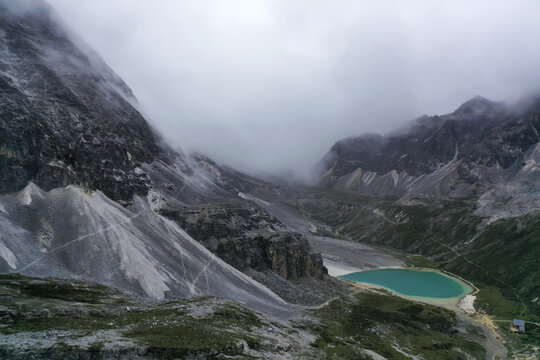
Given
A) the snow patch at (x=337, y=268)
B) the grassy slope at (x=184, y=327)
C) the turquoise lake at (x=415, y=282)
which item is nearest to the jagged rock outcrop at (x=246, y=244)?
the grassy slope at (x=184, y=327)

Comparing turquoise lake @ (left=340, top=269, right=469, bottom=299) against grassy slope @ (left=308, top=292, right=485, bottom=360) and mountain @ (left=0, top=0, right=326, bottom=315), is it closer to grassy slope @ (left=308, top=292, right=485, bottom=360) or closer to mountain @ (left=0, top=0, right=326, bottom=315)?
grassy slope @ (left=308, top=292, right=485, bottom=360)

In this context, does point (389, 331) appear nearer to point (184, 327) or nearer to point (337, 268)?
point (184, 327)

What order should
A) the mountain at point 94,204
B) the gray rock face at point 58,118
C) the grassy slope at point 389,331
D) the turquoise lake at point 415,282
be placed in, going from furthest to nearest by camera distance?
the turquoise lake at point 415,282 < the gray rock face at point 58,118 < the mountain at point 94,204 < the grassy slope at point 389,331

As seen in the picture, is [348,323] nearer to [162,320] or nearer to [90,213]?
[162,320]

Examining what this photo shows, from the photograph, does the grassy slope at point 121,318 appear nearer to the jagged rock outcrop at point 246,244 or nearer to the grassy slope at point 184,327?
the grassy slope at point 184,327

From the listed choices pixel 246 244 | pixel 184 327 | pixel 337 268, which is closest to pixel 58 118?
pixel 246 244

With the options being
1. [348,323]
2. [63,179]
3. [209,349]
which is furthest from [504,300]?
[63,179]

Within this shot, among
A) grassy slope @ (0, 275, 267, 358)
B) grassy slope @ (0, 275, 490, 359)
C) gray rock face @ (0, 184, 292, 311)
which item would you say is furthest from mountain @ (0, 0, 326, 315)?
grassy slope @ (0, 275, 267, 358)

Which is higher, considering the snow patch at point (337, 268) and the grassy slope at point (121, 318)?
the snow patch at point (337, 268)
